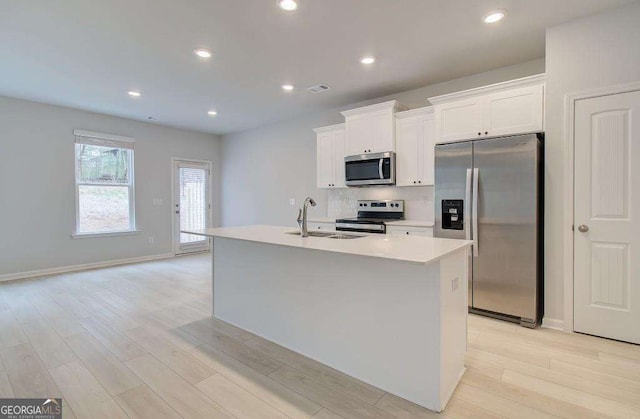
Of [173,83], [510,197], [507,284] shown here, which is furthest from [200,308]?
[510,197]

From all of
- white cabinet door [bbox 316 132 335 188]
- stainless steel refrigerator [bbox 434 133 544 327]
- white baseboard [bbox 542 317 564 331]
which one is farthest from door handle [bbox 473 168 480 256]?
white cabinet door [bbox 316 132 335 188]

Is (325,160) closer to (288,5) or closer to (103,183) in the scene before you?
(288,5)

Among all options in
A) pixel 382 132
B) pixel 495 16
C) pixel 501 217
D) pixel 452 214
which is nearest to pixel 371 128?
pixel 382 132

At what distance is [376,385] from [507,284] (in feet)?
5.80

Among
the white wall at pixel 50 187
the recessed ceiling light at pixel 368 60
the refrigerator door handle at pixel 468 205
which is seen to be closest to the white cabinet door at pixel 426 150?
the refrigerator door handle at pixel 468 205

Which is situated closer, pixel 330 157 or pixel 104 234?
pixel 330 157

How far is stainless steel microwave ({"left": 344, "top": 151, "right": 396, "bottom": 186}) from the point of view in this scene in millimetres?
4018

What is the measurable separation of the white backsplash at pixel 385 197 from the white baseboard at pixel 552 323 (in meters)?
1.64

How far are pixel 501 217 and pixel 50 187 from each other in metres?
6.25

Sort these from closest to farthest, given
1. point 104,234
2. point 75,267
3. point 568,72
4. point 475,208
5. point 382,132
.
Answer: point 568,72
point 475,208
point 382,132
point 75,267
point 104,234

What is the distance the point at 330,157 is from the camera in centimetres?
475

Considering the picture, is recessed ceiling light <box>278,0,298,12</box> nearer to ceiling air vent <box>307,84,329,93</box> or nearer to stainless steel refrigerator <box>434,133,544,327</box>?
ceiling air vent <box>307,84,329,93</box>

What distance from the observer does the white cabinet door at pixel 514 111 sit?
2.86 metres

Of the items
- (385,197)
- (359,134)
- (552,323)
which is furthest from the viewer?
(385,197)
